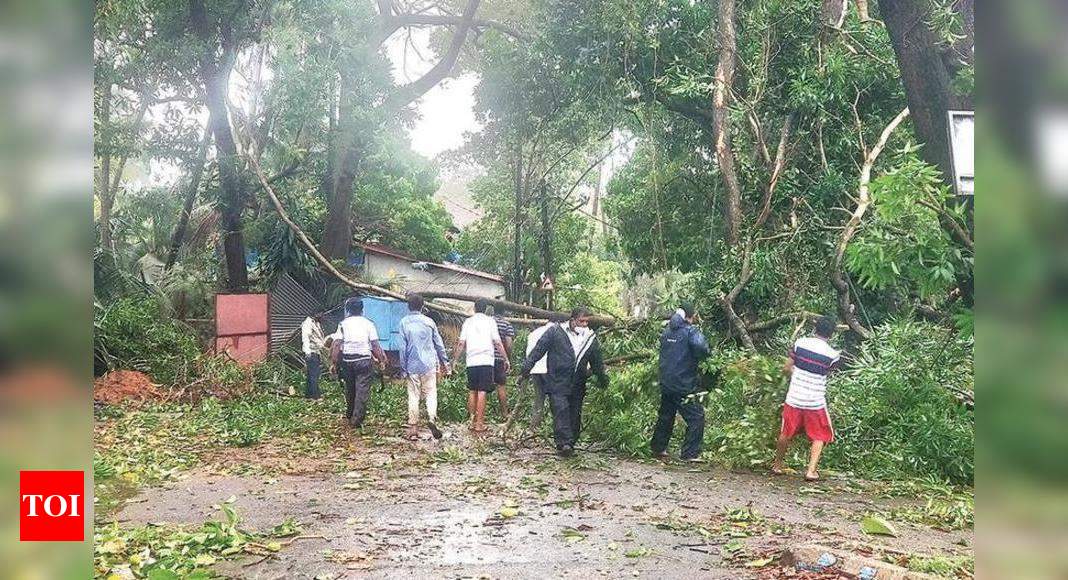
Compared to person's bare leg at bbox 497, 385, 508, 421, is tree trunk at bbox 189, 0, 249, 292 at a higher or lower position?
higher

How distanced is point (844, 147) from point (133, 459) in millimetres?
11434

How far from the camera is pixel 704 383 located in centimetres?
1005

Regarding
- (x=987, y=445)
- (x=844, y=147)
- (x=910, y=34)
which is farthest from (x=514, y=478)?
(x=844, y=147)

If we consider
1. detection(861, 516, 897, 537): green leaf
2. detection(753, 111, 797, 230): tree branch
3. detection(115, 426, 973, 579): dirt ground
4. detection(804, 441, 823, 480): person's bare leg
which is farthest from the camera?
detection(753, 111, 797, 230): tree branch

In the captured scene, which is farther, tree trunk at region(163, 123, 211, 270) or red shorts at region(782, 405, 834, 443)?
tree trunk at region(163, 123, 211, 270)

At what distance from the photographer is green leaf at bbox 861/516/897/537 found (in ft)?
20.4

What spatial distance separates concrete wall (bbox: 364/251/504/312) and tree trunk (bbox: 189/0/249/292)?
3501mm

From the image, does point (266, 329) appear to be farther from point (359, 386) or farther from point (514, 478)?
point (514, 478)

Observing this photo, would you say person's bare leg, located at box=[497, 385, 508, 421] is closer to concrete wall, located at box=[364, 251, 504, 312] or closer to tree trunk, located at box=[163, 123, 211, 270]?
concrete wall, located at box=[364, 251, 504, 312]

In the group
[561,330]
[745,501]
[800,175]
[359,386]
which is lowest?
[745,501]

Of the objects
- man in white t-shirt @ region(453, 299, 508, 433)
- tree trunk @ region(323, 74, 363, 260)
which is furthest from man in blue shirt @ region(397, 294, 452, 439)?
tree trunk @ region(323, 74, 363, 260)

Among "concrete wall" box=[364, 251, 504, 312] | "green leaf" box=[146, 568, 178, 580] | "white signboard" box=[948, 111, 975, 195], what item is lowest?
"green leaf" box=[146, 568, 178, 580]

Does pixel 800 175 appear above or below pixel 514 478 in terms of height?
above

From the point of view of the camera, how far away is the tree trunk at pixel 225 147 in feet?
57.4
